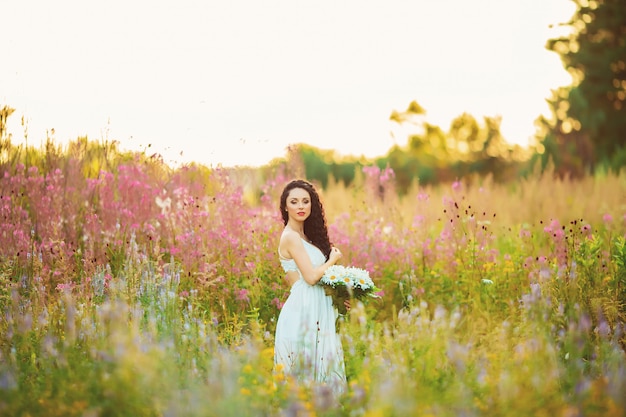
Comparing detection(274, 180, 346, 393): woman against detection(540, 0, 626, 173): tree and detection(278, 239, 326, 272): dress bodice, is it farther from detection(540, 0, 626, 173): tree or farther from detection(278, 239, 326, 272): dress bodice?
detection(540, 0, 626, 173): tree

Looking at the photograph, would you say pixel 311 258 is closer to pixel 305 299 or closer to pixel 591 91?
pixel 305 299

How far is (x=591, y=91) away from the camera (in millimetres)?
21734

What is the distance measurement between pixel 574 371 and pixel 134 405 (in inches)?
95.6

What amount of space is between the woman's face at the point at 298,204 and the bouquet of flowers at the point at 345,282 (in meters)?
0.51

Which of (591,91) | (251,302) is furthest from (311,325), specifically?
(591,91)

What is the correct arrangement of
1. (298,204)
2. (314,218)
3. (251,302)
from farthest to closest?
(251,302), (314,218), (298,204)

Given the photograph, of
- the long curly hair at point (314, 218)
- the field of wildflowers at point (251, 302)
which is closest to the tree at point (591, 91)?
the field of wildflowers at point (251, 302)

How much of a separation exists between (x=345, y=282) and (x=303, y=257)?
364 millimetres

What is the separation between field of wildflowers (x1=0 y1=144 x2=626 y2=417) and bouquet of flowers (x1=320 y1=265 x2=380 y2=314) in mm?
231

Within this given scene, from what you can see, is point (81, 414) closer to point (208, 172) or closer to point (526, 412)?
point (526, 412)

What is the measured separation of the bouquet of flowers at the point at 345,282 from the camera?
420cm

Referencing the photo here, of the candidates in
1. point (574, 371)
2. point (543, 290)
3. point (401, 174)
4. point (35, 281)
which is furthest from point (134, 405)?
point (401, 174)

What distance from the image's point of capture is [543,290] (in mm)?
4820

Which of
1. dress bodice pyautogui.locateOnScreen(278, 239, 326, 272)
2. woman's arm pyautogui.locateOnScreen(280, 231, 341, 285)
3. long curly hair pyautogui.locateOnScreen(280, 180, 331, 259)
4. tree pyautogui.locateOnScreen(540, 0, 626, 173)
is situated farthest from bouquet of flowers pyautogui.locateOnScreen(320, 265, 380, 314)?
tree pyautogui.locateOnScreen(540, 0, 626, 173)
